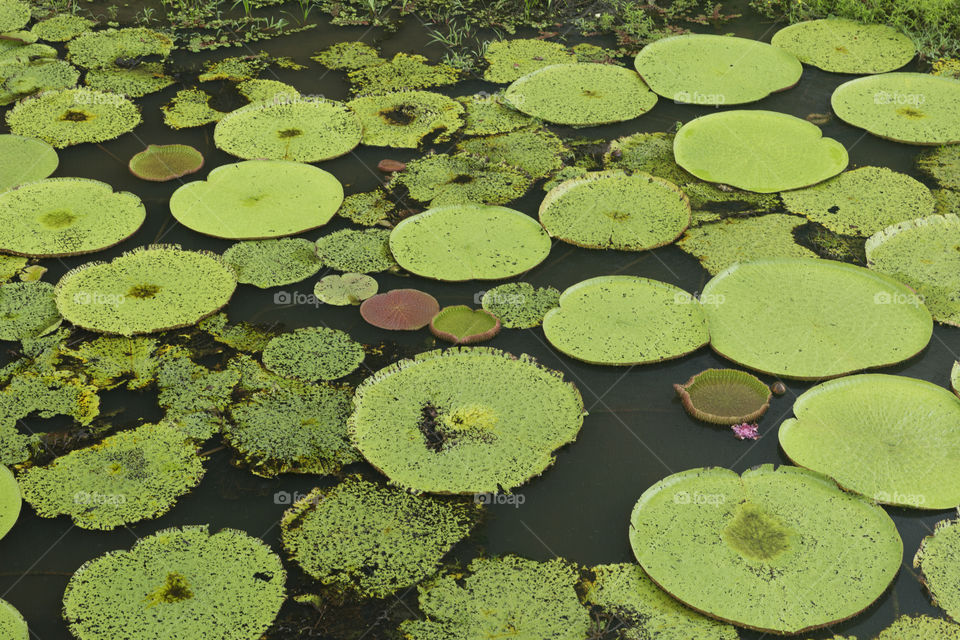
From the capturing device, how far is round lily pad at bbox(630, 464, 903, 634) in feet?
14.0

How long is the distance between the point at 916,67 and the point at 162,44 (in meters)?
6.98

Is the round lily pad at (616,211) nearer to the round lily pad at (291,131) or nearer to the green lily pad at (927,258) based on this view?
the green lily pad at (927,258)

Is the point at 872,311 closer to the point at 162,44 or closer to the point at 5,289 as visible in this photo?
the point at 5,289

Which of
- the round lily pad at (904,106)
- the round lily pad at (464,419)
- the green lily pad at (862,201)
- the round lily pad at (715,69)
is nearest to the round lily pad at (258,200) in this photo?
the round lily pad at (464,419)

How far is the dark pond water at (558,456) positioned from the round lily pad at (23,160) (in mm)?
137

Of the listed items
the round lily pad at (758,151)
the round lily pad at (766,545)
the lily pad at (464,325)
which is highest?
the round lily pad at (758,151)

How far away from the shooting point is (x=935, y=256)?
250 inches

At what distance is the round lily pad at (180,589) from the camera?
4.23 m

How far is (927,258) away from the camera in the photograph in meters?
6.32

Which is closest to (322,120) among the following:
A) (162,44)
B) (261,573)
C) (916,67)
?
(162,44)

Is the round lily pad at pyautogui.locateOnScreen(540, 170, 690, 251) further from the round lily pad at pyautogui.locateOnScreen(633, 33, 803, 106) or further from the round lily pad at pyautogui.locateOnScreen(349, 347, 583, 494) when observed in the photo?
the round lily pad at pyautogui.locateOnScreen(633, 33, 803, 106)

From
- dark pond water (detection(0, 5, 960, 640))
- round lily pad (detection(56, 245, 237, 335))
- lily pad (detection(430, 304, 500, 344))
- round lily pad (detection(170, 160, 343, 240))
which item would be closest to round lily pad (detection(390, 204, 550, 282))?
dark pond water (detection(0, 5, 960, 640))

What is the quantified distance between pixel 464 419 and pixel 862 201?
3.62 metres

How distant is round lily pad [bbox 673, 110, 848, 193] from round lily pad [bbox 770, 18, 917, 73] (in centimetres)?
133
